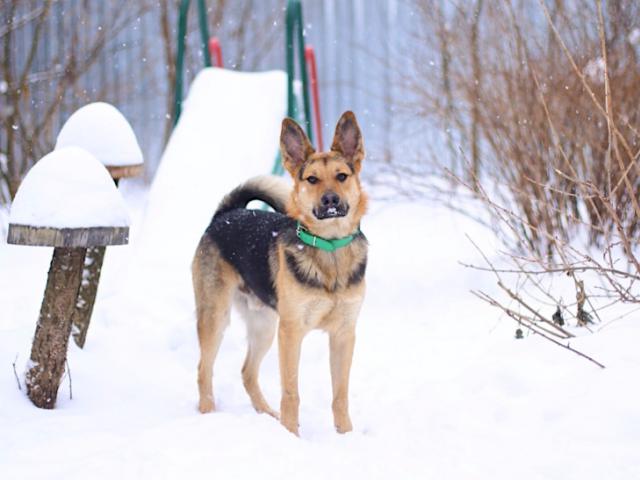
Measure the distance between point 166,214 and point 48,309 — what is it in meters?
2.99

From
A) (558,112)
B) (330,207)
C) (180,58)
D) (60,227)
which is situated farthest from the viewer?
(180,58)

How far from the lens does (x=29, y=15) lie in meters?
8.00

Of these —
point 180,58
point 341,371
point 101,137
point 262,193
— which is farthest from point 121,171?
point 180,58

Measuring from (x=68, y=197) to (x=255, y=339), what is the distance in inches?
57.6

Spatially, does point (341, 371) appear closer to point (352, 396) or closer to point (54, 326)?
point (352, 396)

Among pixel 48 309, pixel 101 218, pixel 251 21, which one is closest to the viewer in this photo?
pixel 101 218

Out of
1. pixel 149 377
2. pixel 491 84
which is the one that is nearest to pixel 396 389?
pixel 149 377

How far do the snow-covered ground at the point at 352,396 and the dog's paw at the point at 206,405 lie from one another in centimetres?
8

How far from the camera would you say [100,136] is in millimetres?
4516

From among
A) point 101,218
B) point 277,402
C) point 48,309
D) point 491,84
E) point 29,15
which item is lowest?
point 277,402

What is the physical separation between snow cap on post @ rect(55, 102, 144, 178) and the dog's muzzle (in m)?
1.60

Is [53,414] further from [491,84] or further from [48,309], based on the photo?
[491,84]

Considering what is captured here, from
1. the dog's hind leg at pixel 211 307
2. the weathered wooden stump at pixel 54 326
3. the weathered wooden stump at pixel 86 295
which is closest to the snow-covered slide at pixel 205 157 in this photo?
the weathered wooden stump at pixel 86 295

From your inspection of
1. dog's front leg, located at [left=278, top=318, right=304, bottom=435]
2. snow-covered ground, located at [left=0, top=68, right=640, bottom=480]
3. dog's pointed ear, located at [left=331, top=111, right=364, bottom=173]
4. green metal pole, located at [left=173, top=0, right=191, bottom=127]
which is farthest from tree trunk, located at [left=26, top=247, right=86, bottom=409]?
green metal pole, located at [left=173, top=0, right=191, bottom=127]
